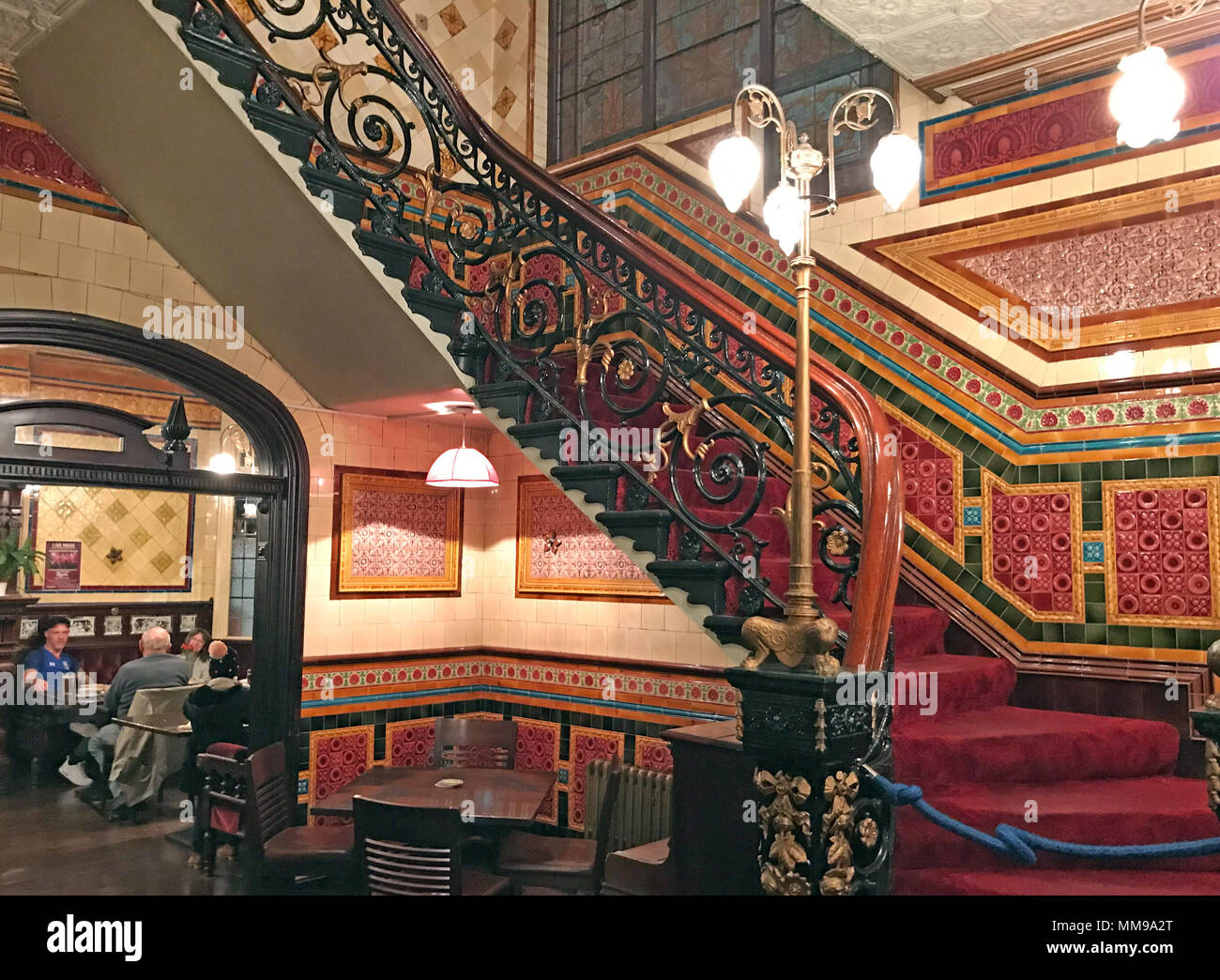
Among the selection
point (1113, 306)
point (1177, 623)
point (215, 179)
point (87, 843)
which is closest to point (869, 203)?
point (1113, 306)

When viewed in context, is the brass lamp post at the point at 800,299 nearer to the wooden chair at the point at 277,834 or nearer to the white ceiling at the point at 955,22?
the white ceiling at the point at 955,22

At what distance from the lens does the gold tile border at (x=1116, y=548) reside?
399 cm

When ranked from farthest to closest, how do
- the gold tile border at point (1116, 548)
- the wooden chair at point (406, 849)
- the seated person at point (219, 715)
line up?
1. the seated person at point (219, 715)
2. the gold tile border at point (1116, 548)
3. the wooden chair at point (406, 849)

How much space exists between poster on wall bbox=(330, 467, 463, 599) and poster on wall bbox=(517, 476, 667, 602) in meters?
0.51

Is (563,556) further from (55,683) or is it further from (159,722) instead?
(55,683)

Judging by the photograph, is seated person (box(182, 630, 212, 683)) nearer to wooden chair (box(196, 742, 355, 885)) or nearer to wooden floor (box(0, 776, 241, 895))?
wooden floor (box(0, 776, 241, 895))

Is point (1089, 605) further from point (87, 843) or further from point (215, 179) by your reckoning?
point (87, 843)

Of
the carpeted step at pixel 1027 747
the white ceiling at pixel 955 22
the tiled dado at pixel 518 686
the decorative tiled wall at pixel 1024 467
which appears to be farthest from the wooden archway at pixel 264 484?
the carpeted step at pixel 1027 747

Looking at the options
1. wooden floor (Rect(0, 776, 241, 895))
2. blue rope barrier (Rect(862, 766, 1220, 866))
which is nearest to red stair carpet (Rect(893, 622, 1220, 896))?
blue rope barrier (Rect(862, 766, 1220, 866))

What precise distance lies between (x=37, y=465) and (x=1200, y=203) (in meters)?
5.45

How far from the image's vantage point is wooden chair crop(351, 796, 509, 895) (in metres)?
3.70

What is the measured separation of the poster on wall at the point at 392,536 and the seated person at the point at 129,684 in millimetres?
2368

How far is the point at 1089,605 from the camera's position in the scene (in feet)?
14.1

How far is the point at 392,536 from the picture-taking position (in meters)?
6.66
